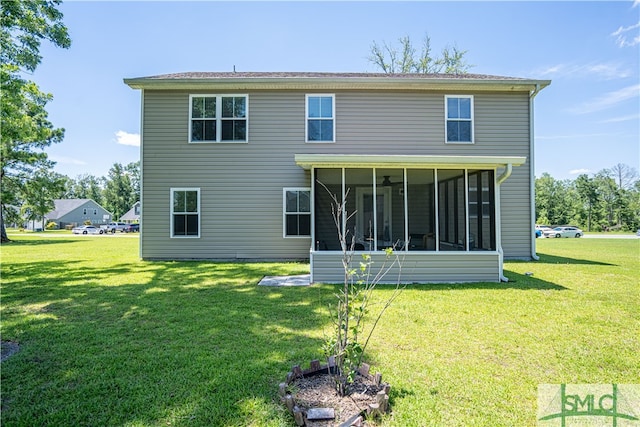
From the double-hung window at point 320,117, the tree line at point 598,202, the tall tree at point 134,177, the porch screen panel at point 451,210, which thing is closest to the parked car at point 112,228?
the tall tree at point 134,177

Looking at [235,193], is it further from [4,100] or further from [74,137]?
[74,137]


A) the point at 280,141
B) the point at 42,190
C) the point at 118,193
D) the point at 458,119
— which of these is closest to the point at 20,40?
the point at 280,141

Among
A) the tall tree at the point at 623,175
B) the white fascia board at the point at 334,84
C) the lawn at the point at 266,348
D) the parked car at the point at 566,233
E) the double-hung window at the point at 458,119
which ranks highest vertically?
the tall tree at the point at 623,175

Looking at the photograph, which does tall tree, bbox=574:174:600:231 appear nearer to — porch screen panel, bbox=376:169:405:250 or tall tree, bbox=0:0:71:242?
porch screen panel, bbox=376:169:405:250

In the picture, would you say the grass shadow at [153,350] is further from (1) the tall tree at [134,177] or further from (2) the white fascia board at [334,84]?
(1) the tall tree at [134,177]

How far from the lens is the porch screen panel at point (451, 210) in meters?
7.07

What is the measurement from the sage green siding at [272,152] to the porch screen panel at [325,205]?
59.0 inches

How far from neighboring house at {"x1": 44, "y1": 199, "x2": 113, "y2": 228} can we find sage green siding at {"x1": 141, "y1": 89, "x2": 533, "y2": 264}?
49.8 meters

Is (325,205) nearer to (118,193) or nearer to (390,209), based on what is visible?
(390,209)

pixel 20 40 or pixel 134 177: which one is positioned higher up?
pixel 134 177

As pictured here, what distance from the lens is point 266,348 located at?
330cm

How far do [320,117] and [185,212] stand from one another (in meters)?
5.08

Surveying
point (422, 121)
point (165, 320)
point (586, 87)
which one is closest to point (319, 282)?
point (165, 320)

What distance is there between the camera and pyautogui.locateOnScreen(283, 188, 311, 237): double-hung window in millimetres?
9648
